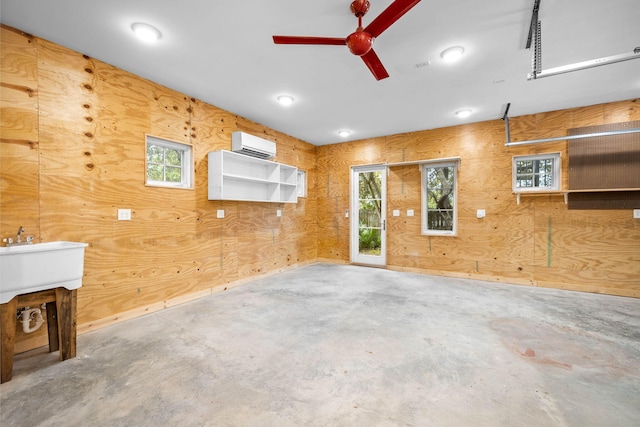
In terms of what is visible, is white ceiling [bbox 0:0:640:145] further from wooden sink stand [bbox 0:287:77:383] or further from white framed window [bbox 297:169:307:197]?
wooden sink stand [bbox 0:287:77:383]

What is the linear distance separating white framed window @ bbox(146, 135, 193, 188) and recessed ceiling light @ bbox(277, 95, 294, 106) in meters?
1.40

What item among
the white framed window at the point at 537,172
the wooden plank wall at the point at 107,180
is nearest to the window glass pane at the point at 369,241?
the white framed window at the point at 537,172

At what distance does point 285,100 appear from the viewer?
385 centimetres

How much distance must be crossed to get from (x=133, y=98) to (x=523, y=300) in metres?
5.44

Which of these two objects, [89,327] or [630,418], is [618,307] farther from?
[89,327]

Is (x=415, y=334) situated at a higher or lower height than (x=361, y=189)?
lower

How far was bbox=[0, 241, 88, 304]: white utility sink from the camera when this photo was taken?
1.86m

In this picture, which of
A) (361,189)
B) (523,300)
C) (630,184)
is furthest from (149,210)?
(630,184)

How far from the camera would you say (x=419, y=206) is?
17.3ft

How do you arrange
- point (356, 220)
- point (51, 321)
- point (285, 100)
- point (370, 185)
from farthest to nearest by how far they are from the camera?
point (356, 220)
point (370, 185)
point (285, 100)
point (51, 321)

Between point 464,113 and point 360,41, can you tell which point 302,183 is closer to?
point 464,113

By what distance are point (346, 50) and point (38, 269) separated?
308 centimetres

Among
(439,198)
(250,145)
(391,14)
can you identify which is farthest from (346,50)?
(439,198)

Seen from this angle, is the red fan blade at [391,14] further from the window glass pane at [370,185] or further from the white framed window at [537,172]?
the window glass pane at [370,185]
